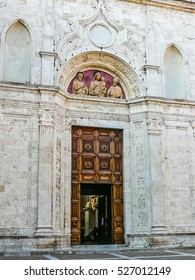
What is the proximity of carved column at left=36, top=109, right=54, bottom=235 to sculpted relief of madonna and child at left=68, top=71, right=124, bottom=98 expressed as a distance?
216 centimetres

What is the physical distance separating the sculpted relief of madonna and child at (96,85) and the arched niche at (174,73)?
2.16 metres

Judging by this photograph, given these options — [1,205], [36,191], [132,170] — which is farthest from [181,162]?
[1,205]

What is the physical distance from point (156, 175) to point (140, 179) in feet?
2.21

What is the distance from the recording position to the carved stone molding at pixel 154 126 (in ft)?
53.1

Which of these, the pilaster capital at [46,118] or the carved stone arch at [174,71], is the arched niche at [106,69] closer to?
the carved stone arch at [174,71]

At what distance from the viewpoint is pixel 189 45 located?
58.9 ft

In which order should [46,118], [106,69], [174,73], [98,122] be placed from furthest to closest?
[174,73], [106,69], [98,122], [46,118]

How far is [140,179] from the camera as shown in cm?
1598

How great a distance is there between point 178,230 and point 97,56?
790 cm

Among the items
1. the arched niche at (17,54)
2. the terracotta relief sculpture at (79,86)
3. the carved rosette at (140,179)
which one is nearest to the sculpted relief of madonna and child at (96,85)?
the terracotta relief sculpture at (79,86)

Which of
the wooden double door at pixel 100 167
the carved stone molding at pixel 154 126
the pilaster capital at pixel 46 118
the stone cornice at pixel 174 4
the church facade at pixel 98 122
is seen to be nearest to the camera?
the church facade at pixel 98 122

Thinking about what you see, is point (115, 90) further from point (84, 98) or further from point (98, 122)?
point (98, 122)

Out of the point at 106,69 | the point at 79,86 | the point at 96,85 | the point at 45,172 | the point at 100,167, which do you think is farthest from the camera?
the point at 106,69

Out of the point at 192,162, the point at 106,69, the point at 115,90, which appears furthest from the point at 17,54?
the point at 192,162
